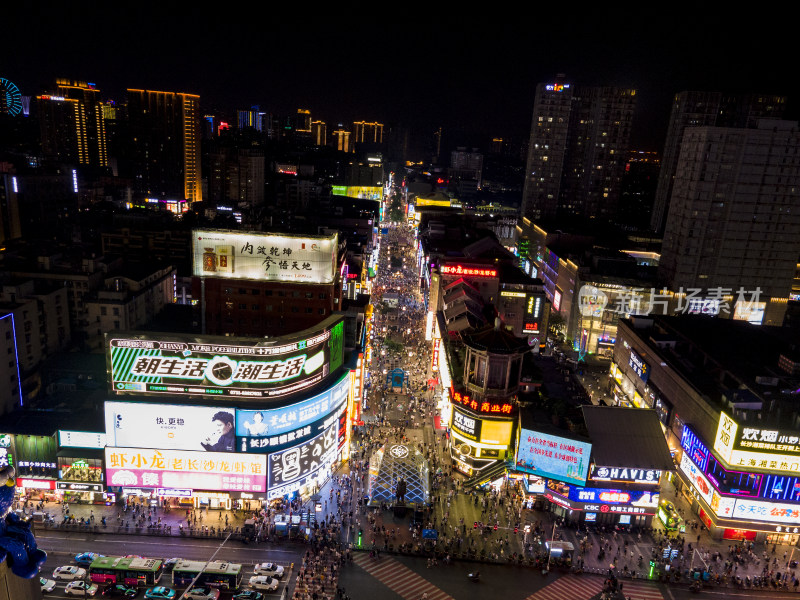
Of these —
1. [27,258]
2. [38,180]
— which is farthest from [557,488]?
[38,180]

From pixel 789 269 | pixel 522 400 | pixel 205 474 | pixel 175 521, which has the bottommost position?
pixel 175 521

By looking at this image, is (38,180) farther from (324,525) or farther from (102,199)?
(324,525)

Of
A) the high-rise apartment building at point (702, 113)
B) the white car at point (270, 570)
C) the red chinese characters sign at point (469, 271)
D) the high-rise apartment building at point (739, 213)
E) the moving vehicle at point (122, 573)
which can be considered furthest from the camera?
the high-rise apartment building at point (702, 113)

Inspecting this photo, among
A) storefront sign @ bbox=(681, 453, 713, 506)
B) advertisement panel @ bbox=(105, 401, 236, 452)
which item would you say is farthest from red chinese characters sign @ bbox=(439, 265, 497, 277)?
advertisement panel @ bbox=(105, 401, 236, 452)

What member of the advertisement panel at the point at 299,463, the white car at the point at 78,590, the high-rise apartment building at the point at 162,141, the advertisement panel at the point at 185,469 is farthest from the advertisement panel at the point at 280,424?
the high-rise apartment building at the point at 162,141

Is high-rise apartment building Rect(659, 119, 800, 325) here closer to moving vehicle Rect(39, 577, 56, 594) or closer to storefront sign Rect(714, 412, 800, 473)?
storefront sign Rect(714, 412, 800, 473)

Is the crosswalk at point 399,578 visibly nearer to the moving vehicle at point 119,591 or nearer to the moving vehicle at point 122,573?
the moving vehicle at point 122,573
